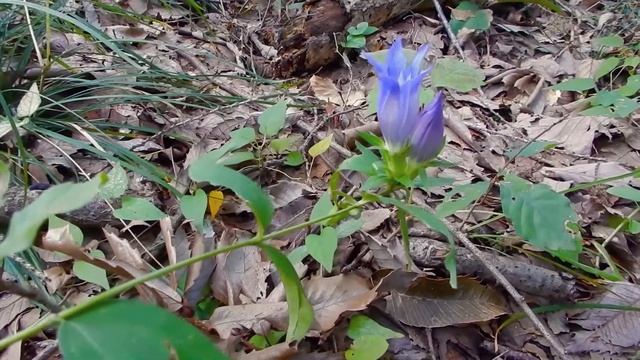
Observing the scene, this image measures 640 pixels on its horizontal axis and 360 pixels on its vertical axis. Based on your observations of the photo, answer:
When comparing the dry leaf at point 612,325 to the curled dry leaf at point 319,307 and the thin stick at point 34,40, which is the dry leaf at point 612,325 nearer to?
the curled dry leaf at point 319,307

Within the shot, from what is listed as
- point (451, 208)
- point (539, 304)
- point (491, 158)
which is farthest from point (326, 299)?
point (491, 158)

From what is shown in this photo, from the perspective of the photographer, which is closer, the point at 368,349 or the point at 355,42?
the point at 368,349

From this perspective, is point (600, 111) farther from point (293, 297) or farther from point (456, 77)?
point (293, 297)

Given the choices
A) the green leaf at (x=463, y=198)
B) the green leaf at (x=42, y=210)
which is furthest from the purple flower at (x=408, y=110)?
the green leaf at (x=42, y=210)

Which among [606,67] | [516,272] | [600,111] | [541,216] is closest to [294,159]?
[516,272]

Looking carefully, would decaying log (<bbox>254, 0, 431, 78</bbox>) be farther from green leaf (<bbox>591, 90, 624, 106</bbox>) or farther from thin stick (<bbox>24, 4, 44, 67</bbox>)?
green leaf (<bbox>591, 90, 624, 106</bbox>)

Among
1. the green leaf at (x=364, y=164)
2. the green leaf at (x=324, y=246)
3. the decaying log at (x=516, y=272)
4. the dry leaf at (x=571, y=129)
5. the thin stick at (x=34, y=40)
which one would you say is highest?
the green leaf at (x=364, y=164)
